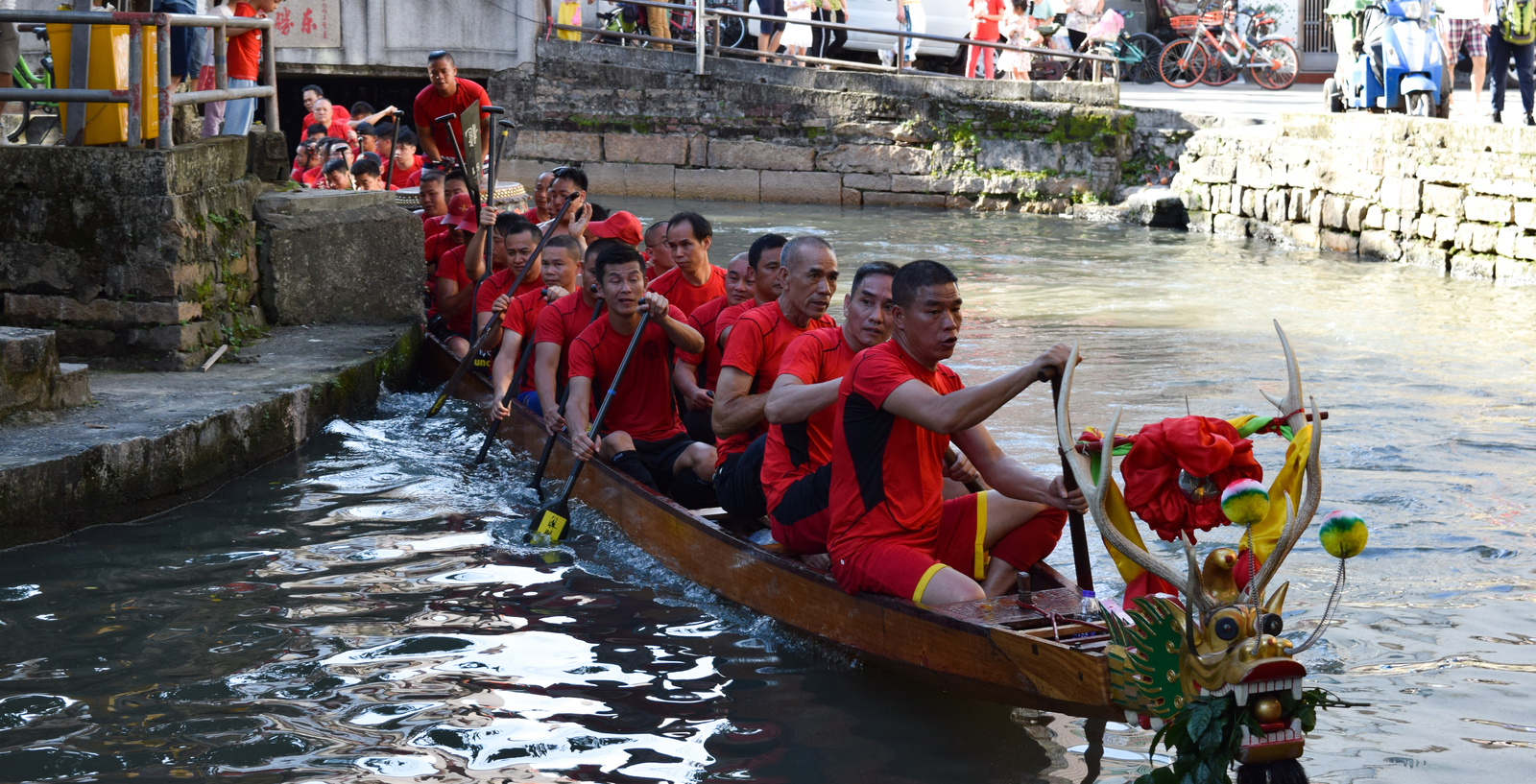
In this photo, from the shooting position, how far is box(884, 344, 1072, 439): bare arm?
3.95m

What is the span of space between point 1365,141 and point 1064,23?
7.06 m

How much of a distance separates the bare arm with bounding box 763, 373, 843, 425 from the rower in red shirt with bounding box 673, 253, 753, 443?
1597 mm

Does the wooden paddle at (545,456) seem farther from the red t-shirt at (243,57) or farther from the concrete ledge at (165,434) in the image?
the red t-shirt at (243,57)

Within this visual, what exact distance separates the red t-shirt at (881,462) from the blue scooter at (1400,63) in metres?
10.2

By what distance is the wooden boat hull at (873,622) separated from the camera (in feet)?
13.3

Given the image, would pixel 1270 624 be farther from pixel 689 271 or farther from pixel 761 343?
pixel 689 271

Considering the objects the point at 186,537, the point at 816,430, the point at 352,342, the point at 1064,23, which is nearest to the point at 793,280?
the point at 816,430

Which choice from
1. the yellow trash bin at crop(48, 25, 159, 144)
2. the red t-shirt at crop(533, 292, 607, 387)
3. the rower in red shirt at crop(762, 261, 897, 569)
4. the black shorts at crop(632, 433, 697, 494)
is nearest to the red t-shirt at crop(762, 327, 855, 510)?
the rower in red shirt at crop(762, 261, 897, 569)

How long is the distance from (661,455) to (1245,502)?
3695 millimetres

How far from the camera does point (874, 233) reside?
17000 millimetres

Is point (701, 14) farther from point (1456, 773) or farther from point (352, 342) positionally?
point (1456, 773)

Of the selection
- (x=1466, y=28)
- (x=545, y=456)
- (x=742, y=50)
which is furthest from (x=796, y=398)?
(x=742, y=50)

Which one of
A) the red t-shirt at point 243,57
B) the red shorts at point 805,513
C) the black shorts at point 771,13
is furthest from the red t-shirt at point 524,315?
the black shorts at point 771,13

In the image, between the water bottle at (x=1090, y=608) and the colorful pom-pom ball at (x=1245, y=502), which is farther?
the water bottle at (x=1090, y=608)
